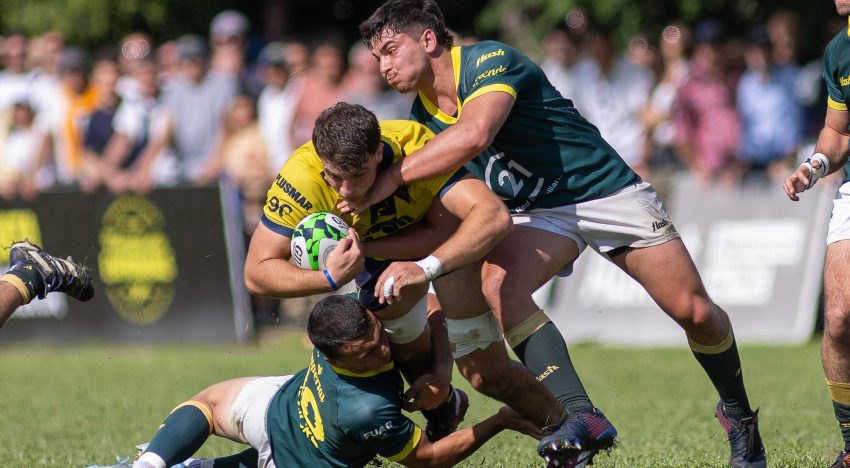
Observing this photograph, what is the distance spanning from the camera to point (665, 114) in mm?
12852

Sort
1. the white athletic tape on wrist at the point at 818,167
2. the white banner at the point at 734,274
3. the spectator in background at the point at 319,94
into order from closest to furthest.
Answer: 1. the white athletic tape on wrist at the point at 818,167
2. the white banner at the point at 734,274
3. the spectator in background at the point at 319,94

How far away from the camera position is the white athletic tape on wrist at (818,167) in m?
6.33

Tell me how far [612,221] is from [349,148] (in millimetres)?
1477

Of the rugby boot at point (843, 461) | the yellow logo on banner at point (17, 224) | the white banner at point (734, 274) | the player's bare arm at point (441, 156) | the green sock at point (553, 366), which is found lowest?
the white banner at point (734, 274)

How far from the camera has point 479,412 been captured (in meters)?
7.75

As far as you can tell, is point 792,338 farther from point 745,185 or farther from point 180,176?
point 180,176

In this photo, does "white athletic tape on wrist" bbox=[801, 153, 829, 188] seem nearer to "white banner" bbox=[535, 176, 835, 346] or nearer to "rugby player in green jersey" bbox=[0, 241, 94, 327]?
"rugby player in green jersey" bbox=[0, 241, 94, 327]

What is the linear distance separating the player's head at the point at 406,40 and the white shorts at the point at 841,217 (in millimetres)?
2047

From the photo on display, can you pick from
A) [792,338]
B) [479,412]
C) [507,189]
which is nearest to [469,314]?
[507,189]

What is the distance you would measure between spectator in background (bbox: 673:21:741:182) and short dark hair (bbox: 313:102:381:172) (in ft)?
24.6

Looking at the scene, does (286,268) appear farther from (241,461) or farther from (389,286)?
(241,461)

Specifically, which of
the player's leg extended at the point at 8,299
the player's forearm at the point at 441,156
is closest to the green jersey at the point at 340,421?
the player's forearm at the point at 441,156

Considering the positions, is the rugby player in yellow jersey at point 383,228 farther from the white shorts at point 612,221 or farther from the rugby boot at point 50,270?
the rugby boot at point 50,270

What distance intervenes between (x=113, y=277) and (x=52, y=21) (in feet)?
23.1
